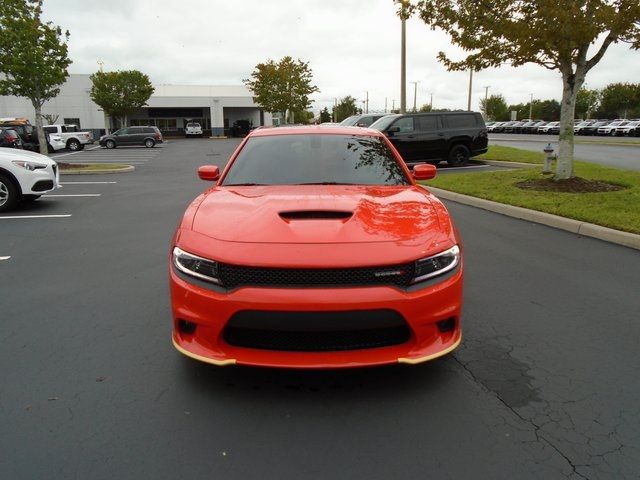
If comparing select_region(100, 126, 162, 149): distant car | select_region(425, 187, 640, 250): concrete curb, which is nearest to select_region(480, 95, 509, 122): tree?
select_region(100, 126, 162, 149): distant car

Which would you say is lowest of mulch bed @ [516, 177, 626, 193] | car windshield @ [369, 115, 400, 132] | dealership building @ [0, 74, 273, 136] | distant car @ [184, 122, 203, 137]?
mulch bed @ [516, 177, 626, 193]

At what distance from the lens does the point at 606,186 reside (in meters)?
9.70

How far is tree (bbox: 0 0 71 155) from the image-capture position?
16125mm

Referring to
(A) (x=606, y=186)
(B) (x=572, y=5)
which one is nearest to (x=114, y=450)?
(B) (x=572, y=5)

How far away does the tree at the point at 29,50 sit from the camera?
16125mm

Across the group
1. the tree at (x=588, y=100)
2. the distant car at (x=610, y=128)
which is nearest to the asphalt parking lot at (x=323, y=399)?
the distant car at (x=610, y=128)

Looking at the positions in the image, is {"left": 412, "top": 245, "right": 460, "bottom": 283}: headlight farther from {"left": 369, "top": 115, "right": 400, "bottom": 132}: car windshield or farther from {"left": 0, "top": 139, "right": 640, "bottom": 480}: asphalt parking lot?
{"left": 369, "top": 115, "right": 400, "bottom": 132}: car windshield

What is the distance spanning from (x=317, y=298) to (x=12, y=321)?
2860 millimetres

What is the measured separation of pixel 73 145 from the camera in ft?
109

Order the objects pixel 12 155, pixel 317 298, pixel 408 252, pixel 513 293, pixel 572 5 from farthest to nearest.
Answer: pixel 12 155 → pixel 572 5 → pixel 513 293 → pixel 408 252 → pixel 317 298

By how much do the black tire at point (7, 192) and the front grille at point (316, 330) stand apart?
808cm

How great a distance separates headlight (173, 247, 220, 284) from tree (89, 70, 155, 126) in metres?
50.2

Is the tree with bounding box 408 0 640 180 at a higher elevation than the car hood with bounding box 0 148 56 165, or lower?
higher

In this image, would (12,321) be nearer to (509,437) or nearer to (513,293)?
(509,437)
